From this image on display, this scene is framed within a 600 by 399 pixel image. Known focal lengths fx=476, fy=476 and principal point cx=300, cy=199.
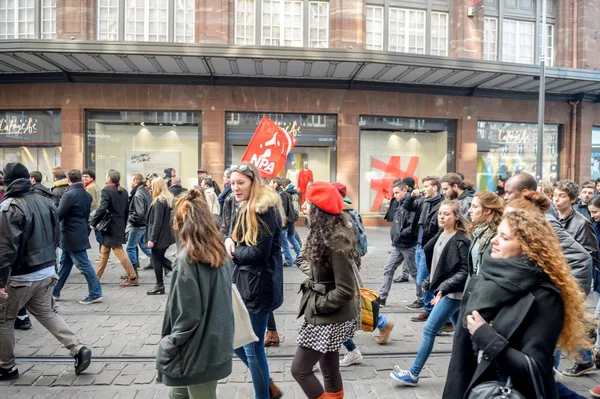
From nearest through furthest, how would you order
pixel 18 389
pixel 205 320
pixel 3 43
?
pixel 205 320 < pixel 18 389 < pixel 3 43

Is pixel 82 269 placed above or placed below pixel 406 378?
above

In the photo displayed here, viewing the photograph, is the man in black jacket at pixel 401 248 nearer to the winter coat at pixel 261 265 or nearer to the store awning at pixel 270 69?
the winter coat at pixel 261 265

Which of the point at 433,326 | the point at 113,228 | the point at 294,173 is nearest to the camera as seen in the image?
the point at 433,326

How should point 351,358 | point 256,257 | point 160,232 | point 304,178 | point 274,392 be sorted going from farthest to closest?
point 304,178, point 160,232, point 351,358, point 274,392, point 256,257

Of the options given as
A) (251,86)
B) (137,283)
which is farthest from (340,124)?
(137,283)

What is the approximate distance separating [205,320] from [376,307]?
1.53 metres

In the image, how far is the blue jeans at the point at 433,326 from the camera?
4.25m

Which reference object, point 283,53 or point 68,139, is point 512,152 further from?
point 68,139

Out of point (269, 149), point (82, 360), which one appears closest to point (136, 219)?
point (269, 149)

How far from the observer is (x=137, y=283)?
8375 millimetres

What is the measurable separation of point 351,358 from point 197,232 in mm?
2742

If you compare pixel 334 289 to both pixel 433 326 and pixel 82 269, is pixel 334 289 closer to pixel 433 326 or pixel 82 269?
pixel 433 326

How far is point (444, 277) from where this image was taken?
4539mm

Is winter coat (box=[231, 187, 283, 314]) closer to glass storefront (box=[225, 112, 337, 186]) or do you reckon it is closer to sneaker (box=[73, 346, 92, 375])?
sneaker (box=[73, 346, 92, 375])
